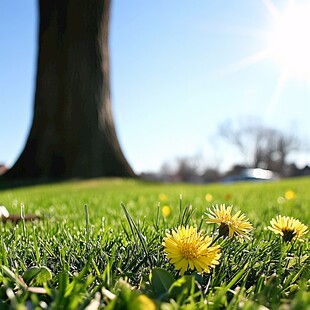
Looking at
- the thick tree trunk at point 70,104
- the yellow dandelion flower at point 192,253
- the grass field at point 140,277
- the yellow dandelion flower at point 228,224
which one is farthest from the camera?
the thick tree trunk at point 70,104

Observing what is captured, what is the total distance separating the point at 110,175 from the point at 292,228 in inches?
442

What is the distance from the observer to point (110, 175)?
12.3m

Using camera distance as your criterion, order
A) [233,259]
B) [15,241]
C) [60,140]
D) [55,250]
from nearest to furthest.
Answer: [233,259]
[55,250]
[15,241]
[60,140]

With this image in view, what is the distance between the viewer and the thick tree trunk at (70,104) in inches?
483

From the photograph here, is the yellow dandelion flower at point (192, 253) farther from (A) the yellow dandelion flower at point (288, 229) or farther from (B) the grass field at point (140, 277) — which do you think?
(A) the yellow dandelion flower at point (288, 229)

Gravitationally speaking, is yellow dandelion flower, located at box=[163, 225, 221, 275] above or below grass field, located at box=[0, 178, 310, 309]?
above

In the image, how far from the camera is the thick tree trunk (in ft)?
40.2

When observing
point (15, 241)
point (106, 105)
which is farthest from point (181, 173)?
point (15, 241)

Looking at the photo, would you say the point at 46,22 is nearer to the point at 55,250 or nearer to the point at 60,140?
the point at 60,140

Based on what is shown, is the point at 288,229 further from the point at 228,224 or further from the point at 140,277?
the point at 140,277

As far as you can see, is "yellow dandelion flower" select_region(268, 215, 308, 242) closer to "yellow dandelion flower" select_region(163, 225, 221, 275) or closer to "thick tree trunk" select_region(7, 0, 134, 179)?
"yellow dandelion flower" select_region(163, 225, 221, 275)

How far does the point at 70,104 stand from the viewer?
483 inches

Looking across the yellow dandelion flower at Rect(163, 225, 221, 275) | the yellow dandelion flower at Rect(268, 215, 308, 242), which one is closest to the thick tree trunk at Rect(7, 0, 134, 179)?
the yellow dandelion flower at Rect(268, 215, 308, 242)

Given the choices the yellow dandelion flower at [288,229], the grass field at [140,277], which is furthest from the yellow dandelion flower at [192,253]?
the yellow dandelion flower at [288,229]
